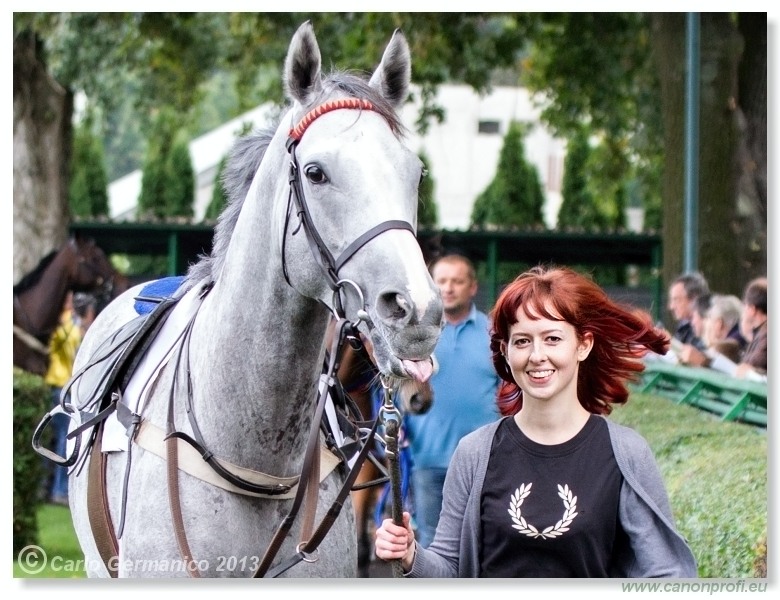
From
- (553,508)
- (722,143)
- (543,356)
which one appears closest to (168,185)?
(722,143)

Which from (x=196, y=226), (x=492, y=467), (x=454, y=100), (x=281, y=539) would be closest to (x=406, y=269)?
(x=492, y=467)

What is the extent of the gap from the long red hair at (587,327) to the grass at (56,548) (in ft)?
8.96

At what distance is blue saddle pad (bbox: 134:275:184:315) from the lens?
13.8 ft

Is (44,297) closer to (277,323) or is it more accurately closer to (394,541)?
(277,323)

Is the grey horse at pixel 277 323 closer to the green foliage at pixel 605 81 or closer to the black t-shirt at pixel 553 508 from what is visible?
the black t-shirt at pixel 553 508

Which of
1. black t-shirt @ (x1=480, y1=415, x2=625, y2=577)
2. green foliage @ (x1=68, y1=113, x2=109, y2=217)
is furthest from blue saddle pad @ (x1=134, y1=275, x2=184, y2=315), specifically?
green foliage @ (x1=68, y1=113, x2=109, y2=217)

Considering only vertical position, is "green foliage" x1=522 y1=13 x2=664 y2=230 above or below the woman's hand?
above

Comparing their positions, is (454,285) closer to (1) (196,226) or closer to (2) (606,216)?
(1) (196,226)

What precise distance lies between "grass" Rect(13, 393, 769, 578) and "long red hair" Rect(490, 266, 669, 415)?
1911 millimetres

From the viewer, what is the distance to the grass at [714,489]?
15.3 feet

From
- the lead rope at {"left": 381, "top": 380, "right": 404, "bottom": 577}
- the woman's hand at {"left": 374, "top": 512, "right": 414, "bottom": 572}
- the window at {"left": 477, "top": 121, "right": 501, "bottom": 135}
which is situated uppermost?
the window at {"left": 477, "top": 121, "right": 501, "bottom": 135}

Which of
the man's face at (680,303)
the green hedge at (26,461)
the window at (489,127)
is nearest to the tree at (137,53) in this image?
the man's face at (680,303)

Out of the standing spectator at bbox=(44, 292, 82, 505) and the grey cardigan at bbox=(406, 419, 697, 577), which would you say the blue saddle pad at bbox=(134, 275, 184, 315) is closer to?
the grey cardigan at bbox=(406, 419, 697, 577)

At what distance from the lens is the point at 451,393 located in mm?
5410
